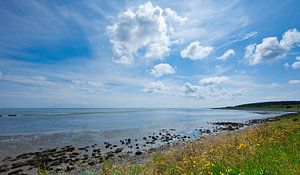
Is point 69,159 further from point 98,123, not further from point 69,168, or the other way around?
Answer: point 98,123

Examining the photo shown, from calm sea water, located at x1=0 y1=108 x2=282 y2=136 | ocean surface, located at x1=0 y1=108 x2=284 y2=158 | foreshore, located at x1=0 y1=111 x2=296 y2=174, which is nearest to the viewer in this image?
foreshore, located at x1=0 y1=111 x2=296 y2=174

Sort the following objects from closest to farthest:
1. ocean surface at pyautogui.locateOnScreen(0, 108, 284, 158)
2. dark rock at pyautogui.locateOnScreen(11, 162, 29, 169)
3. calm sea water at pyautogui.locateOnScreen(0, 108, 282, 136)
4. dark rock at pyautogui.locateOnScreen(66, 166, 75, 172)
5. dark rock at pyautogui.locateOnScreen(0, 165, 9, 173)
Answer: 1. dark rock at pyautogui.locateOnScreen(66, 166, 75, 172)
2. dark rock at pyautogui.locateOnScreen(0, 165, 9, 173)
3. dark rock at pyautogui.locateOnScreen(11, 162, 29, 169)
4. ocean surface at pyautogui.locateOnScreen(0, 108, 284, 158)
5. calm sea water at pyautogui.locateOnScreen(0, 108, 282, 136)

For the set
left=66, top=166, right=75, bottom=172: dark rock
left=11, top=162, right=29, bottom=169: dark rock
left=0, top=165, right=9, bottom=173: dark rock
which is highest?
left=11, top=162, right=29, bottom=169: dark rock

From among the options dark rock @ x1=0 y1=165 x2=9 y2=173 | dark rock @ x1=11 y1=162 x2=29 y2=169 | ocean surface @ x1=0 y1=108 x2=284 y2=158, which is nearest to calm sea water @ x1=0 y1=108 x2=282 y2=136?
ocean surface @ x1=0 y1=108 x2=284 y2=158

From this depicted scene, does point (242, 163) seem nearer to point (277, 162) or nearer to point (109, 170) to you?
point (277, 162)

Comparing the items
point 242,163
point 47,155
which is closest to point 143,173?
point 242,163

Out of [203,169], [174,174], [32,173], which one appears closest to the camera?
[203,169]

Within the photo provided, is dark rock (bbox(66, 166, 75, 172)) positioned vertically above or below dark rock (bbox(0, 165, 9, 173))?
below

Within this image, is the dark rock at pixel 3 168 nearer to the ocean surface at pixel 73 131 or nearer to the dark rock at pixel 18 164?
the dark rock at pixel 18 164

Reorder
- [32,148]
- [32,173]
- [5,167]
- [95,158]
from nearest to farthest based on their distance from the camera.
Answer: [32,173] < [5,167] < [95,158] < [32,148]

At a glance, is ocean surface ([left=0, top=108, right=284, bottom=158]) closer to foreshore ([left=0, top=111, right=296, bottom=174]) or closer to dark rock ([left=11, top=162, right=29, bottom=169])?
foreshore ([left=0, top=111, right=296, bottom=174])

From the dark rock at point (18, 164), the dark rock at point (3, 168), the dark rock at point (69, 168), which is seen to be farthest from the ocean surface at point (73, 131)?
the dark rock at point (69, 168)

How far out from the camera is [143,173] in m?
8.13

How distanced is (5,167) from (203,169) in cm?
1896
